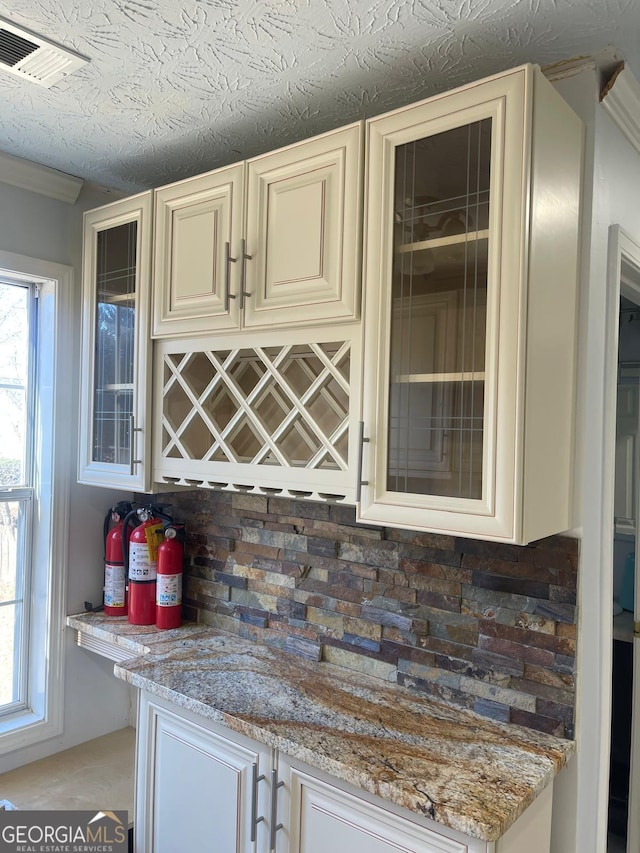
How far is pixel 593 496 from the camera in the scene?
152 centimetres

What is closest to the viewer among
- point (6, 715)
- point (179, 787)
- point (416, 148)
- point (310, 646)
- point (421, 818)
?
point (421, 818)

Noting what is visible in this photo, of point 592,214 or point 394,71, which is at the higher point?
point 394,71

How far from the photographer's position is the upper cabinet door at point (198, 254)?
1.82m

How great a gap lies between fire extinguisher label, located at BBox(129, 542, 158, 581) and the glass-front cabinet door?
0.29 m

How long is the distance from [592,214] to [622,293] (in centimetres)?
51

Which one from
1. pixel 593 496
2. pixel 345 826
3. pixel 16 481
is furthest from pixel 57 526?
pixel 593 496

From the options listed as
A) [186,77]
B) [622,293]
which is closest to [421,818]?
[622,293]

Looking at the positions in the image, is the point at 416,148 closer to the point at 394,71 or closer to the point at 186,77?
the point at 394,71

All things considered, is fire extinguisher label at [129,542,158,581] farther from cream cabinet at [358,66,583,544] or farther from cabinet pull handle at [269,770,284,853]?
cream cabinet at [358,66,583,544]

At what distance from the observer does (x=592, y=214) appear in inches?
58.9

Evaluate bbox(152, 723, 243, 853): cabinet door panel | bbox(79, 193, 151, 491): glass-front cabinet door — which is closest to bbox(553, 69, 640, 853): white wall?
bbox(152, 723, 243, 853): cabinet door panel

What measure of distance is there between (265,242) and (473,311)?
0.66 meters

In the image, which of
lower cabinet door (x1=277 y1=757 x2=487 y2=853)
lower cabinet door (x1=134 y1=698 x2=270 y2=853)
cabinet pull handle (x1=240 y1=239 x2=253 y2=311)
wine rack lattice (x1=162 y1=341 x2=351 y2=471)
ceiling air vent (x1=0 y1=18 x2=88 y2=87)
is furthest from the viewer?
cabinet pull handle (x1=240 y1=239 x2=253 y2=311)

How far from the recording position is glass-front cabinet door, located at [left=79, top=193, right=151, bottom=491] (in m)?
2.09
